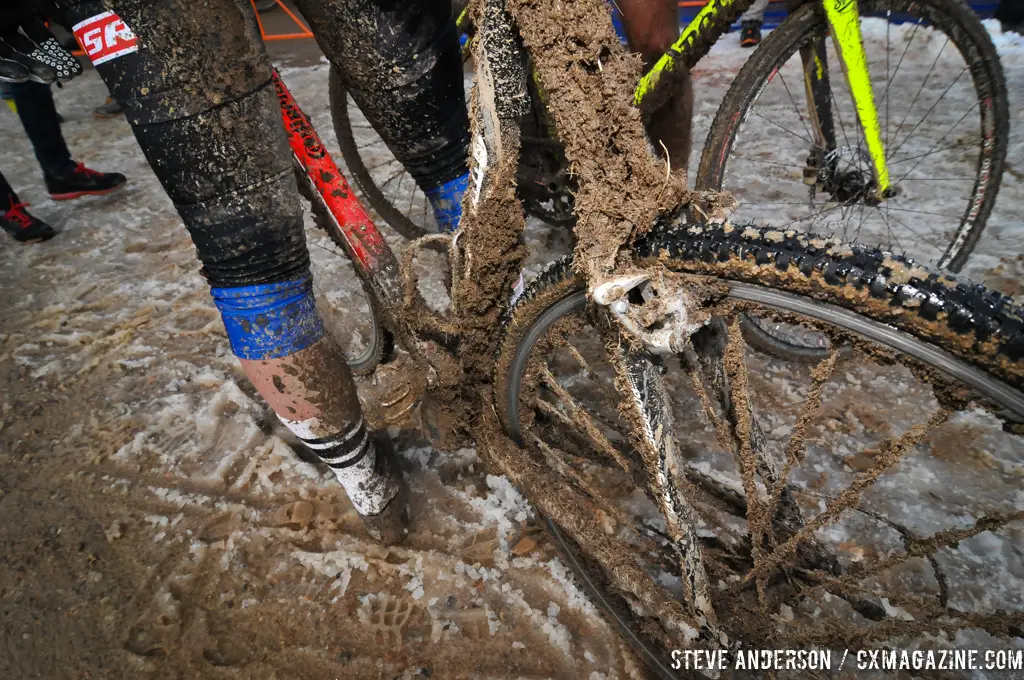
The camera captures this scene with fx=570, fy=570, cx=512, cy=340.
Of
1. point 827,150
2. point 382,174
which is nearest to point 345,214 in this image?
point 827,150

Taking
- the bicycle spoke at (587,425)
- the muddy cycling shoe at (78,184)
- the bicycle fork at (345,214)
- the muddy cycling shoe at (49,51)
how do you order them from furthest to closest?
1. the muddy cycling shoe at (78,184)
2. the bicycle fork at (345,214)
3. the muddy cycling shoe at (49,51)
4. the bicycle spoke at (587,425)

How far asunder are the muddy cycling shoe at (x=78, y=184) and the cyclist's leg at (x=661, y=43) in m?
3.71

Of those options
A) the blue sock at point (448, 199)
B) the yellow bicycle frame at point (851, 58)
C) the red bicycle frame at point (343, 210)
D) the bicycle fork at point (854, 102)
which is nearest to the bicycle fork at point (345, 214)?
the red bicycle frame at point (343, 210)

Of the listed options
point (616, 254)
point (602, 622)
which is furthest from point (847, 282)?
point (602, 622)

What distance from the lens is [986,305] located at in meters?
0.64

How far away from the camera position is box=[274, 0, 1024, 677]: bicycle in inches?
28.2

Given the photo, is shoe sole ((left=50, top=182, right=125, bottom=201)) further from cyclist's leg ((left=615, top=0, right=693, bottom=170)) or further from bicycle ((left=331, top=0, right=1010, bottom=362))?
cyclist's leg ((left=615, top=0, right=693, bottom=170))

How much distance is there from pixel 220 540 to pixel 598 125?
1628mm

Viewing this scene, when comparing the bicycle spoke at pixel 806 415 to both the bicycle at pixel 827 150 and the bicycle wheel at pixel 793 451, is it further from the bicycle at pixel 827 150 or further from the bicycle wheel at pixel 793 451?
the bicycle at pixel 827 150

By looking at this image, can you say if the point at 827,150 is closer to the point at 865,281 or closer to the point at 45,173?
the point at 865,281

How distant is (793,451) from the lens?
0.93 metres

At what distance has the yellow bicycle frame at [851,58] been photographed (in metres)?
1.57

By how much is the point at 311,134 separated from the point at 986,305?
154 cm

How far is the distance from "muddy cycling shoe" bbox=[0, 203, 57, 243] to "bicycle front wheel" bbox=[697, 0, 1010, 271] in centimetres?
382
